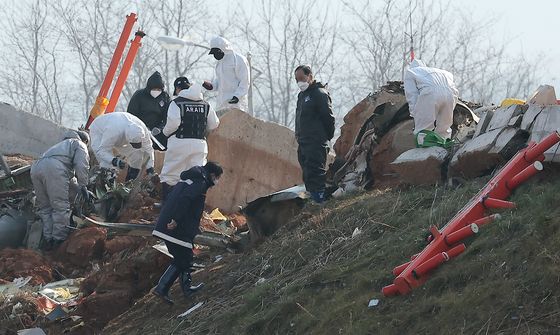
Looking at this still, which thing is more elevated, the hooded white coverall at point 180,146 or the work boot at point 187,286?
the hooded white coverall at point 180,146

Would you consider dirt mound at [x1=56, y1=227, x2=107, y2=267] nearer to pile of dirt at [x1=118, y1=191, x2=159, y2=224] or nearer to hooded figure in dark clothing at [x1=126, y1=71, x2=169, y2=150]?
pile of dirt at [x1=118, y1=191, x2=159, y2=224]

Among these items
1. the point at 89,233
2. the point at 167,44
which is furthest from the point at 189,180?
the point at 167,44

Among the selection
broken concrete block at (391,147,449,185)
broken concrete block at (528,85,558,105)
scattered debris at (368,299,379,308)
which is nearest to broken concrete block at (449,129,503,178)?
broken concrete block at (391,147,449,185)

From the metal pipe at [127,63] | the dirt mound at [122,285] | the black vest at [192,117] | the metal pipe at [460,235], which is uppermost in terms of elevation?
the metal pipe at [127,63]

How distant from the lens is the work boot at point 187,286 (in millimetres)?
9898

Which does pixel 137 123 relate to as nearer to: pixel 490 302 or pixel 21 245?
pixel 21 245

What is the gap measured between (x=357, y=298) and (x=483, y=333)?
1.51 metres

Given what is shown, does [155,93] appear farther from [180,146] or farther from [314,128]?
[314,128]

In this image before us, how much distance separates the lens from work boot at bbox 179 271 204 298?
990cm

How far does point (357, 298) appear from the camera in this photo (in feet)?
24.8

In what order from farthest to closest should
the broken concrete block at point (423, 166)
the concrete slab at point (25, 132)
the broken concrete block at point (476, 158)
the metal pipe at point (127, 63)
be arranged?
1. the concrete slab at point (25, 132)
2. the metal pipe at point (127, 63)
3. the broken concrete block at point (423, 166)
4. the broken concrete block at point (476, 158)

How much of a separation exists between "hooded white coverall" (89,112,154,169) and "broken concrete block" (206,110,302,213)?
1.04 metres

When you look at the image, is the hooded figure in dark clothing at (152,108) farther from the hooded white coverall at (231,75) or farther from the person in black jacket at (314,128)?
the person in black jacket at (314,128)

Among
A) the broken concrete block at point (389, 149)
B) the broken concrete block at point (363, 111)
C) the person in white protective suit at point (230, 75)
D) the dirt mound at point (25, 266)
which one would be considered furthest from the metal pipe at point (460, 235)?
the person in white protective suit at point (230, 75)
